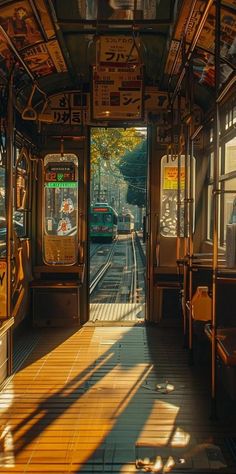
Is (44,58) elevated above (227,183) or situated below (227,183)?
above

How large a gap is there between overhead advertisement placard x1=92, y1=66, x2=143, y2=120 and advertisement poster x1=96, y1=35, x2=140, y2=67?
63 millimetres

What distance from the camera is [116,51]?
15.4ft

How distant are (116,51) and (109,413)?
10.3 feet

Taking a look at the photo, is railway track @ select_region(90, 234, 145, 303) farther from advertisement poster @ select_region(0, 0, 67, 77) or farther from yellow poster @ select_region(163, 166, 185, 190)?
advertisement poster @ select_region(0, 0, 67, 77)

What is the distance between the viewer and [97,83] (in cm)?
486

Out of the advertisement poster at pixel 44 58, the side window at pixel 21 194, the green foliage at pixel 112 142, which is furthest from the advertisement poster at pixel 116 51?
the green foliage at pixel 112 142

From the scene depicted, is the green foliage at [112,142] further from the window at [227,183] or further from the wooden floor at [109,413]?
the wooden floor at [109,413]

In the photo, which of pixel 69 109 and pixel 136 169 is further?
pixel 136 169

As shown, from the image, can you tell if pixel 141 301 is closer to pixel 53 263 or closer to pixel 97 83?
pixel 53 263

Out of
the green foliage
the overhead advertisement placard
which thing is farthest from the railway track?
the overhead advertisement placard

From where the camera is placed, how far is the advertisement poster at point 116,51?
4.61 m

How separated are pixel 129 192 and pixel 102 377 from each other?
103 feet

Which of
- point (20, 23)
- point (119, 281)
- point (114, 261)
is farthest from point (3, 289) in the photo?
point (114, 261)

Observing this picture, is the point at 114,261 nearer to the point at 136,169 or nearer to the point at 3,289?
the point at 136,169
